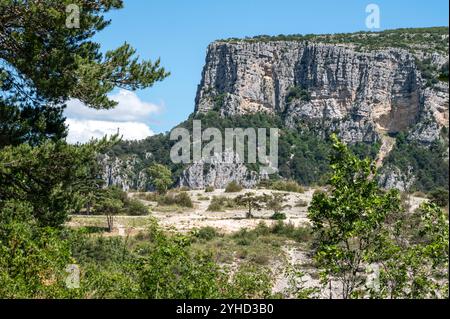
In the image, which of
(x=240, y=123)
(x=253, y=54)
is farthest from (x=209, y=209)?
(x=253, y=54)

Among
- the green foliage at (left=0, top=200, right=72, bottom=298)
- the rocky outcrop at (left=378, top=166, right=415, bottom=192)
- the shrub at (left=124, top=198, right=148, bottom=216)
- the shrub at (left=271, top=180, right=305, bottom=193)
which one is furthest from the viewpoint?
the rocky outcrop at (left=378, top=166, right=415, bottom=192)

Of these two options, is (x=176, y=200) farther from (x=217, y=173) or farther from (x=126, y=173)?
(x=217, y=173)

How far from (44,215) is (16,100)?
232cm

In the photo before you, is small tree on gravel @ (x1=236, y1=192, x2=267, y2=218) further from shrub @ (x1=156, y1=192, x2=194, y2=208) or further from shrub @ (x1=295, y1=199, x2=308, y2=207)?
shrub @ (x1=156, y1=192, x2=194, y2=208)

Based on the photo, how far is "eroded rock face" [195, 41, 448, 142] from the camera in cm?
10112

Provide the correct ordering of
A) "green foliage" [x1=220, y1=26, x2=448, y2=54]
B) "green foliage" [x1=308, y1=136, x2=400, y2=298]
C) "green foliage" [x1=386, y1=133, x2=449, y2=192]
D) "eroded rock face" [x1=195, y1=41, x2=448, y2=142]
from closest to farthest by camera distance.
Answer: "green foliage" [x1=308, y1=136, x2=400, y2=298]
"green foliage" [x1=386, y1=133, x2=449, y2=192]
"eroded rock face" [x1=195, y1=41, x2=448, y2=142]
"green foliage" [x1=220, y1=26, x2=448, y2=54]

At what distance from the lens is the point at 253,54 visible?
114438 mm

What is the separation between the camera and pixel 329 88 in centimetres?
10950

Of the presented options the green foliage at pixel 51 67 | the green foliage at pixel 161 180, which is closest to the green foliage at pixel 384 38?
the green foliage at pixel 161 180

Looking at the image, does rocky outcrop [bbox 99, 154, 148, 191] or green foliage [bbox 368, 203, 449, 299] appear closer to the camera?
green foliage [bbox 368, 203, 449, 299]

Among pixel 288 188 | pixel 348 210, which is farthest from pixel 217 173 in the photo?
pixel 348 210

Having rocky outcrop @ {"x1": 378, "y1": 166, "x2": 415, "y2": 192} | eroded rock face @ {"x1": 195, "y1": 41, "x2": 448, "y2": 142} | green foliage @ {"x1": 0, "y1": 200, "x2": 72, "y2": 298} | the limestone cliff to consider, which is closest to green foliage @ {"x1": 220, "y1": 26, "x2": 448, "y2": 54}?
the limestone cliff

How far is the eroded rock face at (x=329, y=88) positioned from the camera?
101 metres

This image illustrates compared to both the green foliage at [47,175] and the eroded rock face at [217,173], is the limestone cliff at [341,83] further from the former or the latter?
the green foliage at [47,175]
